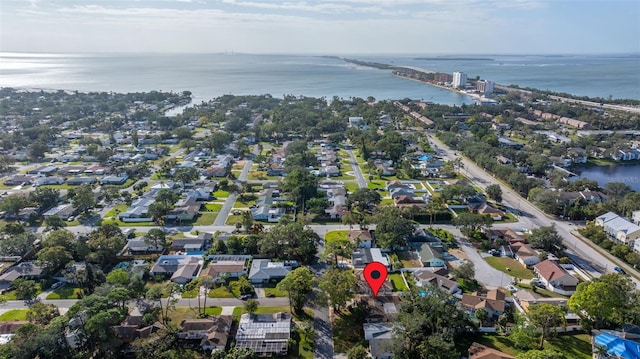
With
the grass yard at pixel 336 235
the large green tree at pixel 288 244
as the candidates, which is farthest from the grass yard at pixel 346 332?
the grass yard at pixel 336 235

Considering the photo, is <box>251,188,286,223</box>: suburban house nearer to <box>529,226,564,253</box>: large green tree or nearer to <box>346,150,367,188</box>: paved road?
<box>346,150,367,188</box>: paved road

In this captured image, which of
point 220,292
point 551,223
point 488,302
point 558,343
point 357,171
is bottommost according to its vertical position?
point 220,292

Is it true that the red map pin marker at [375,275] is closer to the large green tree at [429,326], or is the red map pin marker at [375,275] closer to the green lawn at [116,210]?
the large green tree at [429,326]

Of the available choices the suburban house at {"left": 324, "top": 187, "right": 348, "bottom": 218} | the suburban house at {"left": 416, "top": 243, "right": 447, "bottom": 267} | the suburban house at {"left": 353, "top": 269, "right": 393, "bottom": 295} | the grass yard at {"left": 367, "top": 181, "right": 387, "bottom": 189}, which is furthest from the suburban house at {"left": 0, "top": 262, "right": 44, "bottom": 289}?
the grass yard at {"left": 367, "top": 181, "right": 387, "bottom": 189}

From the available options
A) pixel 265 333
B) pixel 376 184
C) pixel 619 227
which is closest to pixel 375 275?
pixel 265 333

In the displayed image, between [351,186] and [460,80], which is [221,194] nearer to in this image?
[351,186]

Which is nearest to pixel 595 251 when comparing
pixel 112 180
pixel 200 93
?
pixel 112 180
